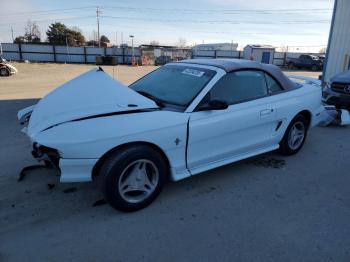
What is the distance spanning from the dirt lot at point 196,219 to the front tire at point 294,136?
392mm

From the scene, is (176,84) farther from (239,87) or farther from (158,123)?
(158,123)

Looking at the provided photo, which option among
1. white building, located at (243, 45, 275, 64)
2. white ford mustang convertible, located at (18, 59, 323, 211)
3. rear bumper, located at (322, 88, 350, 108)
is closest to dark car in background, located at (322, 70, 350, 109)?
rear bumper, located at (322, 88, 350, 108)

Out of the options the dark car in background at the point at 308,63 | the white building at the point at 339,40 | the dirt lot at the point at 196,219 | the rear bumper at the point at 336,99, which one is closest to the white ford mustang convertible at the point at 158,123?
the dirt lot at the point at 196,219

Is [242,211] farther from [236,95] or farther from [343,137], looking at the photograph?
[343,137]

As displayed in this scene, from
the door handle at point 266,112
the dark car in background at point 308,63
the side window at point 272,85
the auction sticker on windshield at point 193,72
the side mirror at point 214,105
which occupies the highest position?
the auction sticker on windshield at point 193,72

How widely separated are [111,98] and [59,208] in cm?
129

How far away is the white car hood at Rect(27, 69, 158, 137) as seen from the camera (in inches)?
122

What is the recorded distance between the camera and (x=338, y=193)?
3.74 meters

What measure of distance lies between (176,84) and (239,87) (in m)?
0.81

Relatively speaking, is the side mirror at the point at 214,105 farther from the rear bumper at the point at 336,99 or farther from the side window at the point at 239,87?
the rear bumper at the point at 336,99

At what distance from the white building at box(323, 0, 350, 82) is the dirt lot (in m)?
8.95

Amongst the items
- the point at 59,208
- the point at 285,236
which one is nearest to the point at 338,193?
the point at 285,236

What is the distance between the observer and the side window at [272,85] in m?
4.32

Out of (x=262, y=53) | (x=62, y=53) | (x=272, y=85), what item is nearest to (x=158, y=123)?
(x=272, y=85)
